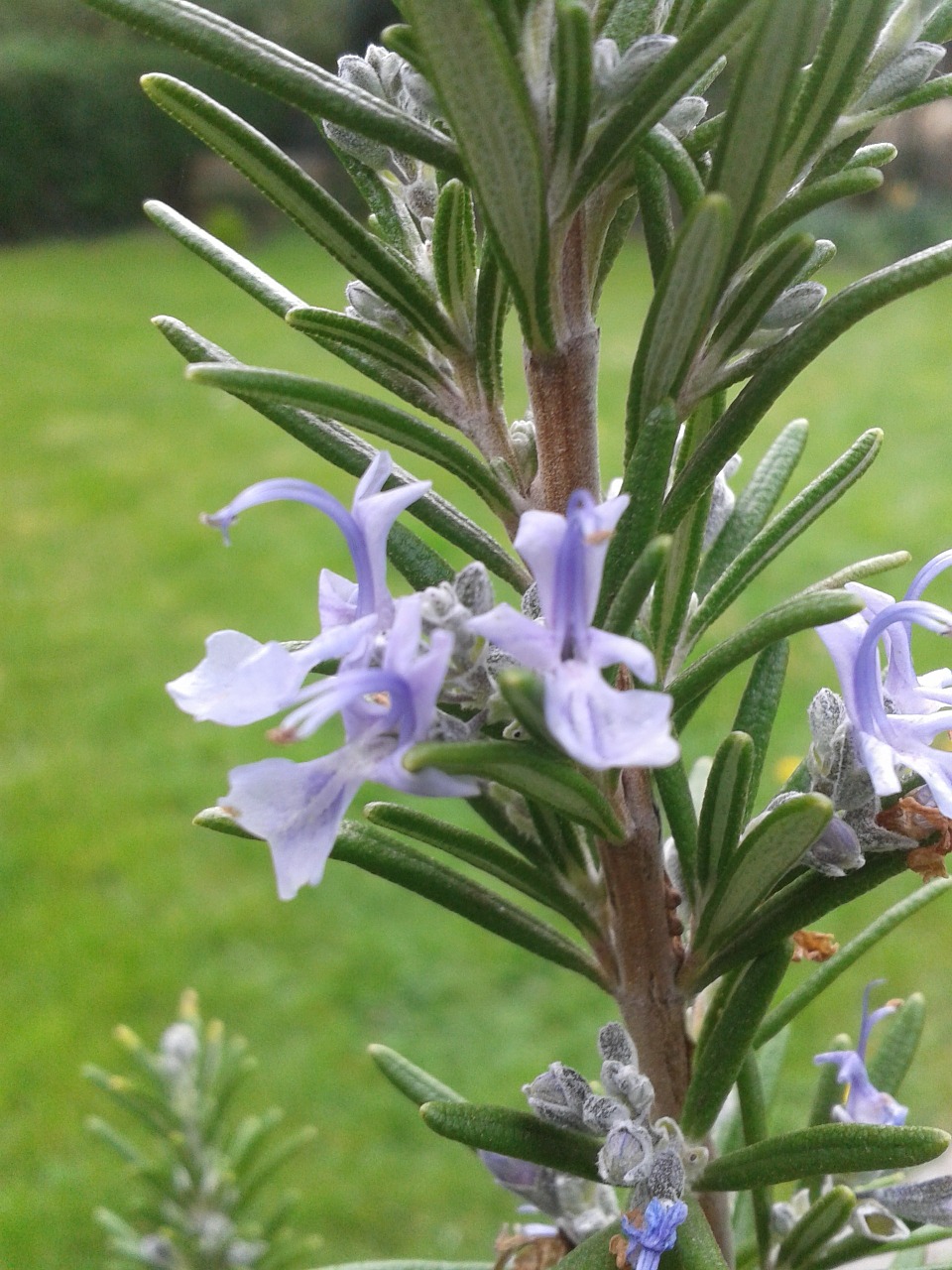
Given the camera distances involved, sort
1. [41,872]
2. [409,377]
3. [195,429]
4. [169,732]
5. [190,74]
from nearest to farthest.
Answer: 1. [409,377]
2. [41,872]
3. [169,732]
4. [195,429]
5. [190,74]

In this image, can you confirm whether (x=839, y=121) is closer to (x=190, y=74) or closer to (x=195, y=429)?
(x=195, y=429)

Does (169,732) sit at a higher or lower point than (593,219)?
higher

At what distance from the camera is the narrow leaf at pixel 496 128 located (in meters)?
0.47

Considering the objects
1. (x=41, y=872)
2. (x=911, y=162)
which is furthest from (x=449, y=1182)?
(x=911, y=162)

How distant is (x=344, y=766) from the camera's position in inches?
→ 18.5

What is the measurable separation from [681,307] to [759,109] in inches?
3.5

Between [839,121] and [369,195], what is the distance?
0.89 ft

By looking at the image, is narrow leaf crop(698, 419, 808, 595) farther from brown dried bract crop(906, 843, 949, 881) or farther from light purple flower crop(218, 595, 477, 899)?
light purple flower crop(218, 595, 477, 899)

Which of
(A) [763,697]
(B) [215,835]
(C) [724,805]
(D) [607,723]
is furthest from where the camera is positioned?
(B) [215,835]

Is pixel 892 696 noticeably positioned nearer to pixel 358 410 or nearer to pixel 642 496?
pixel 642 496

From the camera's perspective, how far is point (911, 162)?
9.74m

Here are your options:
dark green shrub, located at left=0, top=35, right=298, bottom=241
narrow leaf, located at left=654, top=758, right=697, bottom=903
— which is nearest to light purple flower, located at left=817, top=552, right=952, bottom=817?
narrow leaf, located at left=654, top=758, right=697, bottom=903

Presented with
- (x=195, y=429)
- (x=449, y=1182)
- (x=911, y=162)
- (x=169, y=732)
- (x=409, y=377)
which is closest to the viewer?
(x=409, y=377)

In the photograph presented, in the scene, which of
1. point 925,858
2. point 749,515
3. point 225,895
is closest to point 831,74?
point 749,515
